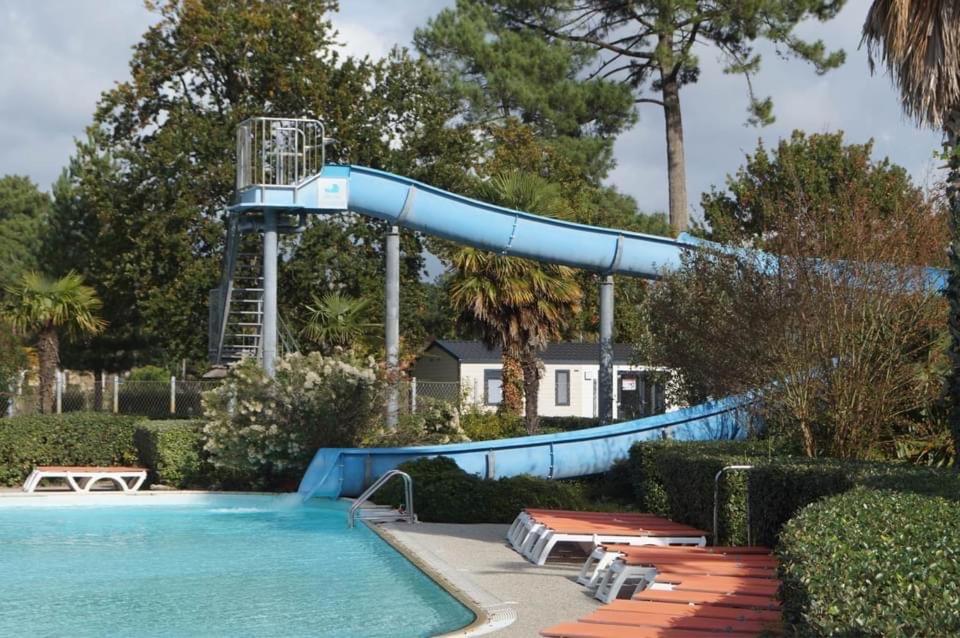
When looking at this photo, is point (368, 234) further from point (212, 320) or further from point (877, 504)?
A: point (877, 504)

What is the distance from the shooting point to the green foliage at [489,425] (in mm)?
26438

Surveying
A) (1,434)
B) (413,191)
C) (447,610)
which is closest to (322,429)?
(413,191)

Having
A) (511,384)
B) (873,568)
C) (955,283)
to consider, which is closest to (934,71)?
(955,283)

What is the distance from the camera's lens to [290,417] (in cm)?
2156

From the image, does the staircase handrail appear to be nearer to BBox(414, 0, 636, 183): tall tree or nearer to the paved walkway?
the paved walkway

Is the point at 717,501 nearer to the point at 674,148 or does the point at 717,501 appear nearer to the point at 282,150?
the point at 282,150

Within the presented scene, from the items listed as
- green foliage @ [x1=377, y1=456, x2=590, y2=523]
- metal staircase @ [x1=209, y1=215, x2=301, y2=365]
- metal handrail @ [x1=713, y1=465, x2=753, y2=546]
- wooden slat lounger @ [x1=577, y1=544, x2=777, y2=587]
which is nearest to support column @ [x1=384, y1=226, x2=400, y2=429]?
metal staircase @ [x1=209, y1=215, x2=301, y2=365]

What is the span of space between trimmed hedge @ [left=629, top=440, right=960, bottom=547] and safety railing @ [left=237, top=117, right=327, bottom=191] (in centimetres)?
1036

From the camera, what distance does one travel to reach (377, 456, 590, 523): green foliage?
17016mm

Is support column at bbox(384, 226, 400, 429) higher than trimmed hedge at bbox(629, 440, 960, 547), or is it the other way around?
support column at bbox(384, 226, 400, 429)

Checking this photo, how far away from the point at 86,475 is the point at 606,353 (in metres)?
9.69

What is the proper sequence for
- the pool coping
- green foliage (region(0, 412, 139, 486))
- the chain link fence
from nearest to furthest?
the pool coping < green foliage (region(0, 412, 139, 486)) < the chain link fence

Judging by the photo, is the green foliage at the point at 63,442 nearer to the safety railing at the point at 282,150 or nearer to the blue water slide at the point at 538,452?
the safety railing at the point at 282,150

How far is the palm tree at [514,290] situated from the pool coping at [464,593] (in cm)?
1259
